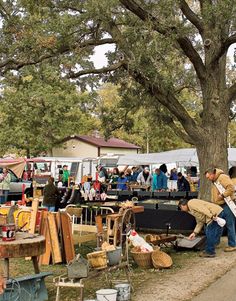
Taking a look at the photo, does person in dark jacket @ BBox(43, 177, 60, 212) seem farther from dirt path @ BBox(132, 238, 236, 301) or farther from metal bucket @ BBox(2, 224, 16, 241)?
metal bucket @ BBox(2, 224, 16, 241)

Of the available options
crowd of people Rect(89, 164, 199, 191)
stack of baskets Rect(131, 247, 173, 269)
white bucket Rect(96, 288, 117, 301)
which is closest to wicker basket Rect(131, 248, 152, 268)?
stack of baskets Rect(131, 247, 173, 269)

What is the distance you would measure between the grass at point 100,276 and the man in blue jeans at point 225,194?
0.89m

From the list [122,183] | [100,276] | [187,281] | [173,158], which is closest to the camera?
[100,276]

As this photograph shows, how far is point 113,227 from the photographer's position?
8.95m

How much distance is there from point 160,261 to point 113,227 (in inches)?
40.0

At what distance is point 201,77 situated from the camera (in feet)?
49.0

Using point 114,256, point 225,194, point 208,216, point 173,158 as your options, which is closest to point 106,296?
point 114,256

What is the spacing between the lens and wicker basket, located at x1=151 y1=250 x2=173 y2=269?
344 inches

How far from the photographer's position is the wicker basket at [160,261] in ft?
28.7

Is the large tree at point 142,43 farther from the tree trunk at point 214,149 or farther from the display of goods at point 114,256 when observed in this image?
the display of goods at point 114,256

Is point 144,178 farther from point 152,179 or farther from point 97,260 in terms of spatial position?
point 97,260

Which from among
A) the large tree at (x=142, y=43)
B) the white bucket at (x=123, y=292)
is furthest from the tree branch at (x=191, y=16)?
the white bucket at (x=123, y=292)

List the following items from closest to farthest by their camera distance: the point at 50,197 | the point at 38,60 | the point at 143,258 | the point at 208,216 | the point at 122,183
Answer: the point at 143,258 → the point at 208,216 → the point at 38,60 → the point at 50,197 → the point at 122,183

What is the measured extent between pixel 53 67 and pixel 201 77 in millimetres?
4382
